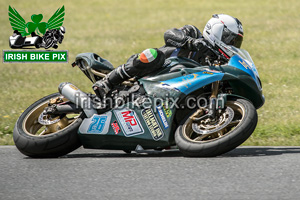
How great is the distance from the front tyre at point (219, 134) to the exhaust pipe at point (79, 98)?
1.04 meters

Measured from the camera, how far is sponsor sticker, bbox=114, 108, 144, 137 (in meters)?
6.48

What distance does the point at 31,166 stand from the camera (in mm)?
6066

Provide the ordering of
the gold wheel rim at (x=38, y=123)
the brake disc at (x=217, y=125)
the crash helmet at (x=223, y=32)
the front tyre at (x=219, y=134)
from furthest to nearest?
the gold wheel rim at (x=38, y=123)
the crash helmet at (x=223, y=32)
the brake disc at (x=217, y=125)
the front tyre at (x=219, y=134)

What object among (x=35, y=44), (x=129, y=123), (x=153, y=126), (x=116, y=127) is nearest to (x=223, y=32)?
(x=153, y=126)

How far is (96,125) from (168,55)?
124cm

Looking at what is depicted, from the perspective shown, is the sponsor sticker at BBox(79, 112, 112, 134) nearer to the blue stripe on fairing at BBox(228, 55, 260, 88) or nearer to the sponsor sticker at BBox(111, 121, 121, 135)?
the sponsor sticker at BBox(111, 121, 121, 135)

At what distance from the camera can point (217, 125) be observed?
6191 mm

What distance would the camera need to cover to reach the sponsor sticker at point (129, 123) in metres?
6.48

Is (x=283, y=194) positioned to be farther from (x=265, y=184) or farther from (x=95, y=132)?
(x=95, y=132)

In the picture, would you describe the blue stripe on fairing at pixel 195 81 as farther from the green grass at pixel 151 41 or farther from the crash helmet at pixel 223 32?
the green grass at pixel 151 41

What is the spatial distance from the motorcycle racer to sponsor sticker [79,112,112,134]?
30cm

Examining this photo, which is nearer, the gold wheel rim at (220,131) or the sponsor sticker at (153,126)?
the gold wheel rim at (220,131)

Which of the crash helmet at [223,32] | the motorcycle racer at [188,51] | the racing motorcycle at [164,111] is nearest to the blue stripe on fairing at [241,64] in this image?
the racing motorcycle at [164,111]

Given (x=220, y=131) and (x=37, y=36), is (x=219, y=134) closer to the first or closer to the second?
(x=220, y=131)
